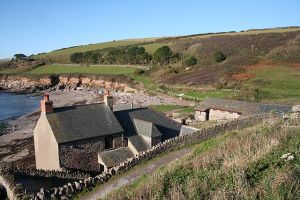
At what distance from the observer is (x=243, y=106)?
40250 mm

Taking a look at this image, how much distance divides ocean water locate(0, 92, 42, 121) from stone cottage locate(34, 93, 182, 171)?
36.5 metres

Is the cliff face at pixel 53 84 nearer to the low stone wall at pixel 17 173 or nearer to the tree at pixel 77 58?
the tree at pixel 77 58

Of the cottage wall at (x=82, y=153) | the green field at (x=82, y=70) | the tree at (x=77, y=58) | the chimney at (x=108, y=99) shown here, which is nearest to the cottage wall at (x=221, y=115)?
the chimney at (x=108, y=99)

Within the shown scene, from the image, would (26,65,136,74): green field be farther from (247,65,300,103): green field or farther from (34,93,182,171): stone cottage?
(34,93,182,171): stone cottage

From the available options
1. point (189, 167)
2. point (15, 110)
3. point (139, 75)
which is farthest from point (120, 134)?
point (139, 75)

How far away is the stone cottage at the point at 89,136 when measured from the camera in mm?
25391

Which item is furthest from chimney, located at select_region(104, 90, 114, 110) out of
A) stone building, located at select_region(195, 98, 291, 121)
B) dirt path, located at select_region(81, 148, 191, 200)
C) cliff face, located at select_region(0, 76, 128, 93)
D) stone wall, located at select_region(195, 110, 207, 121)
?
cliff face, located at select_region(0, 76, 128, 93)

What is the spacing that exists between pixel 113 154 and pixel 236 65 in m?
52.5

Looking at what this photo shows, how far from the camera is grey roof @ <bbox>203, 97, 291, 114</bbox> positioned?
3697cm

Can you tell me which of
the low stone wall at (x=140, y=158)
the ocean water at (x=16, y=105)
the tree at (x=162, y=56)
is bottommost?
the ocean water at (x=16, y=105)

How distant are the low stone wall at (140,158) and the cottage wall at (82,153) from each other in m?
6.65

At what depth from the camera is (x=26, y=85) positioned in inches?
4151

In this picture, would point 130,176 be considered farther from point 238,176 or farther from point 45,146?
point 45,146

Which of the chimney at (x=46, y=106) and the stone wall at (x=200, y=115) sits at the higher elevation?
the chimney at (x=46, y=106)
